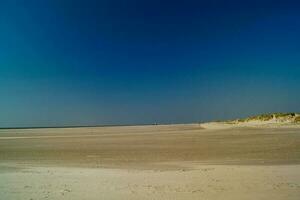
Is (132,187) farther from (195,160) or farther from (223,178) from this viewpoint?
(195,160)

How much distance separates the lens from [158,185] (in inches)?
491

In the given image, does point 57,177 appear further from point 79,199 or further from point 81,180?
point 79,199

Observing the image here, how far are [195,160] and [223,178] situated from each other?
759 cm

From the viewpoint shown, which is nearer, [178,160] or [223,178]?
[223,178]

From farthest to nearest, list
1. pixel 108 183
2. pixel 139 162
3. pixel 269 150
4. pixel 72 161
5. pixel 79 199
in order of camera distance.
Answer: pixel 269 150
pixel 72 161
pixel 139 162
pixel 108 183
pixel 79 199

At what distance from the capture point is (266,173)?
1457 centimetres

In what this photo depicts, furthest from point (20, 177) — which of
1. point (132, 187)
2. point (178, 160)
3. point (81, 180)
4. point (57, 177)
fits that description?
point (178, 160)

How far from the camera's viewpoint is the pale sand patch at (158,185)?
35.6 feet

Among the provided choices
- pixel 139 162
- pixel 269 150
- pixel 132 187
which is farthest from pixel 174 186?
pixel 269 150

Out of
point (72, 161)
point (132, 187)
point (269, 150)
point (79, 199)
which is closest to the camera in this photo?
point (79, 199)

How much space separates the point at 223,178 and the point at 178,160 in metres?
7.82

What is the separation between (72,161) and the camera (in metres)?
22.2

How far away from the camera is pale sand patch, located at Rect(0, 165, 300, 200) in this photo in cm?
1086

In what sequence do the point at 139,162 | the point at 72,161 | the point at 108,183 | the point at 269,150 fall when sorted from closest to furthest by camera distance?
1. the point at 108,183
2. the point at 139,162
3. the point at 72,161
4. the point at 269,150
